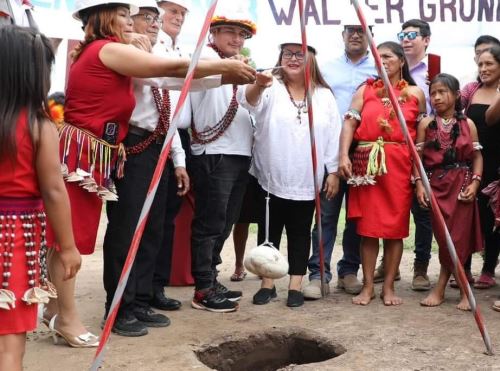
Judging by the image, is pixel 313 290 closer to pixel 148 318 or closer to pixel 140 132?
pixel 148 318

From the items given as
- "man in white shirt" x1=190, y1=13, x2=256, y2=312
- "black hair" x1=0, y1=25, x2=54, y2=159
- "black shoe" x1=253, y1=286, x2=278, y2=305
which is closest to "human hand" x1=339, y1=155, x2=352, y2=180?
"man in white shirt" x1=190, y1=13, x2=256, y2=312

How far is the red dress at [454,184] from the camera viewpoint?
193 inches

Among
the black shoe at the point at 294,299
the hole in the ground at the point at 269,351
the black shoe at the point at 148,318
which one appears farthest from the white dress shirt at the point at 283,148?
the black shoe at the point at 148,318

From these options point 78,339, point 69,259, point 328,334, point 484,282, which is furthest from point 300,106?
point 69,259

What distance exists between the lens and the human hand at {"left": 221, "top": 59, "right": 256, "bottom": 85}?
3586mm

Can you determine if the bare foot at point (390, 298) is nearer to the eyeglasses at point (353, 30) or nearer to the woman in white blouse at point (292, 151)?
the woman in white blouse at point (292, 151)

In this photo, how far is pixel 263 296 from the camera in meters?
5.00

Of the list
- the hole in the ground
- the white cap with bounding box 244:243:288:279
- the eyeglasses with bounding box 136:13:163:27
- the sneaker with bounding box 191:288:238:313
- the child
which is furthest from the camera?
the sneaker with bounding box 191:288:238:313

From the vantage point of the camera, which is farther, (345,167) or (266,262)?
(345,167)

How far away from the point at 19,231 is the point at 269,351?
2.03 m

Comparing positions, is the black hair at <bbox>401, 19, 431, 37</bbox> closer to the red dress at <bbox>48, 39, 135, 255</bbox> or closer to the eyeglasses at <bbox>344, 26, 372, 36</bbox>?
the eyeglasses at <bbox>344, 26, 372, 36</bbox>

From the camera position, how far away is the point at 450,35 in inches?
264

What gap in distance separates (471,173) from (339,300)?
124 centimetres

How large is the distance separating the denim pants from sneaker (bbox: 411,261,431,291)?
62.7 inches
